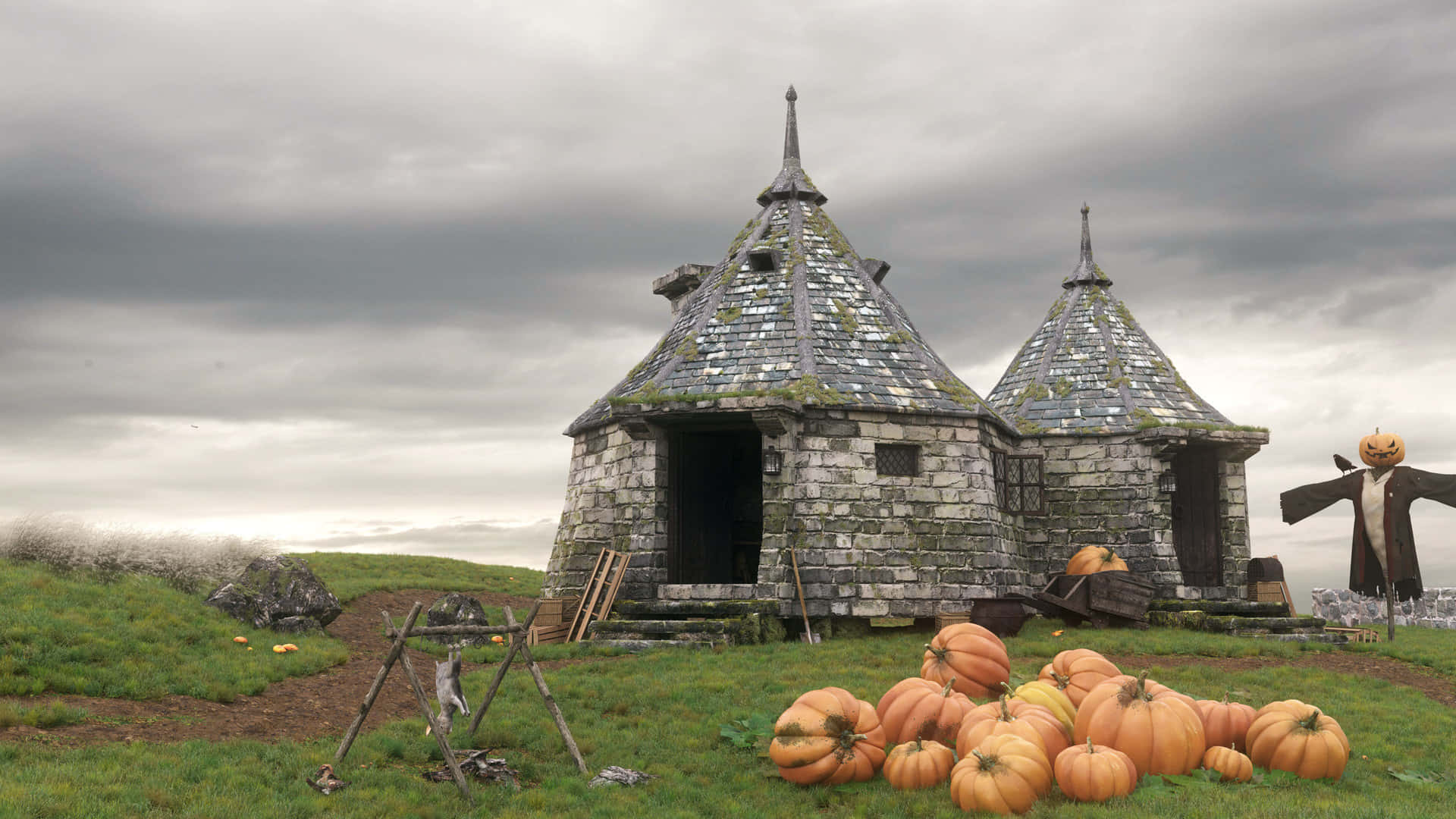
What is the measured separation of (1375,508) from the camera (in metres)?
19.3

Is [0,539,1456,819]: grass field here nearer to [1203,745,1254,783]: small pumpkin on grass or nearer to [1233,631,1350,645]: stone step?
[1203,745,1254,783]: small pumpkin on grass

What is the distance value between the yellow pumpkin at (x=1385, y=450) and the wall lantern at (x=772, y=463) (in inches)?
417

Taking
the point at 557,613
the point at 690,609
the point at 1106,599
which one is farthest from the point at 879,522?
the point at 557,613

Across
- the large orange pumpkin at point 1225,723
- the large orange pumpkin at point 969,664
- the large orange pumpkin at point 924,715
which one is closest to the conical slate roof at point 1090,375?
the large orange pumpkin at point 969,664

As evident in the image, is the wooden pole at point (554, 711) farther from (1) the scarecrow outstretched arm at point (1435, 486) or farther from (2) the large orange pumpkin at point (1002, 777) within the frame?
(1) the scarecrow outstretched arm at point (1435, 486)

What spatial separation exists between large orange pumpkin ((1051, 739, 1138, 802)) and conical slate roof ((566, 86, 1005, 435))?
9590 millimetres

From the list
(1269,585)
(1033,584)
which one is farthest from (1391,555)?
(1033,584)

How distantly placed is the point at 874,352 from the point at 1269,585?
9465mm

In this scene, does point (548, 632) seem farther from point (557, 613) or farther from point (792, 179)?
point (792, 179)

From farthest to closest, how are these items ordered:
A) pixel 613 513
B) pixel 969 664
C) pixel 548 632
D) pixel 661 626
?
pixel 613 513
pixel 548 632
pixel 661 626
pixel 969 664

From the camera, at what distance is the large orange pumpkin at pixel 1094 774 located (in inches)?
324

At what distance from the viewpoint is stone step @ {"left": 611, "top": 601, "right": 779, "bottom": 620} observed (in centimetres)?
1670

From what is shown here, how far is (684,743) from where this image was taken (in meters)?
10.6

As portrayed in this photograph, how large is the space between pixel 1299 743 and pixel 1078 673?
75.4 inches
